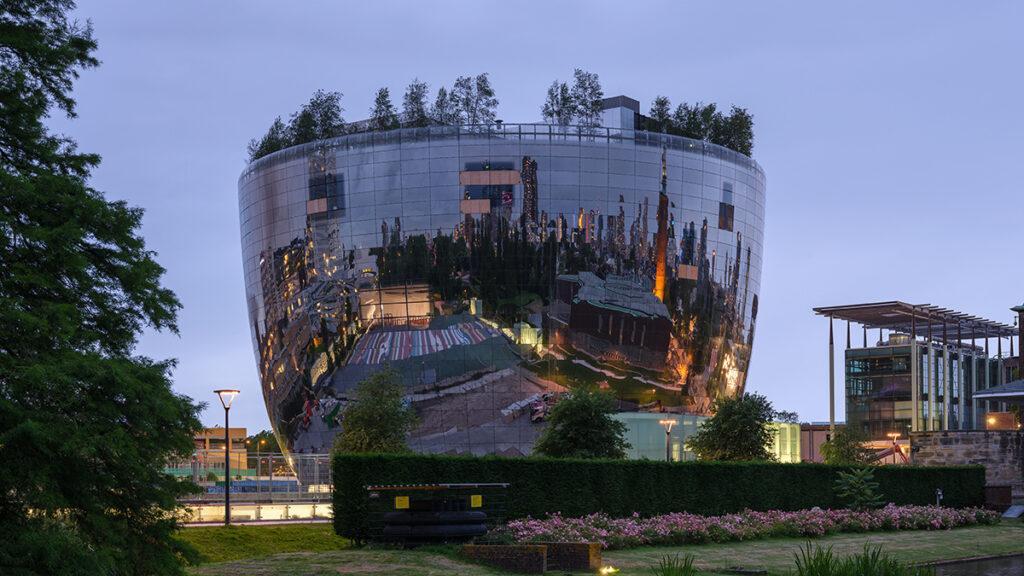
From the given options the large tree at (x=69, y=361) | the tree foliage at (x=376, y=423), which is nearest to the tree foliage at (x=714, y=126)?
the tree foliage at (x=376, y=423)

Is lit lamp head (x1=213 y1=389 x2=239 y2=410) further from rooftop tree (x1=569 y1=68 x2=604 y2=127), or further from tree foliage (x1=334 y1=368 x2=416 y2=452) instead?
rooftop tree (x1=569 y1=68 x2=604 y2=127)

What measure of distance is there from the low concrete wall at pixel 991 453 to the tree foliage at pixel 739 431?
2171 cm

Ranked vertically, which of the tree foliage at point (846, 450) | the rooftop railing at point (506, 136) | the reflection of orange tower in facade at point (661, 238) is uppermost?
the rooftop railing at point (506, 136)

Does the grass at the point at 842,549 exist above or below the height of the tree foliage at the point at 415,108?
below

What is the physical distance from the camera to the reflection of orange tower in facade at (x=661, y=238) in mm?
96375

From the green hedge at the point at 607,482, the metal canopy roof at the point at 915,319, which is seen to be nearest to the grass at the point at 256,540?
the green hedge at the point at 607,482

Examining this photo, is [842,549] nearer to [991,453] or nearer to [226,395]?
[226,395]

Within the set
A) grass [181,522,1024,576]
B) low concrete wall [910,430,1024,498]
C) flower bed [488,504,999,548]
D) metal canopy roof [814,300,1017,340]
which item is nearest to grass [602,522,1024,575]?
grass [181,522,1024,576]

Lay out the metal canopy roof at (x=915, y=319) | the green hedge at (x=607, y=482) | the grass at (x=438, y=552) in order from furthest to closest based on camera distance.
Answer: the metal canopy roof at (x=915, y=319), the green hedge at (x=607, y=482), the grass at (x=438, y=552)

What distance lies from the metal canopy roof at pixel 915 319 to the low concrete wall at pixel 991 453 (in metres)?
43.1

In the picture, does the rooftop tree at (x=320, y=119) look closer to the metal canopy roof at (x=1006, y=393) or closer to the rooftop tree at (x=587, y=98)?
the rooftop tree at (x=587, y=98)

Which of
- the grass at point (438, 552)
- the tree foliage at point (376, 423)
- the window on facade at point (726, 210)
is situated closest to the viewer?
the grass at point (438, 552)

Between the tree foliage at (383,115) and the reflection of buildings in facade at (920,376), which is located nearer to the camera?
the tree foliage at (383,115)

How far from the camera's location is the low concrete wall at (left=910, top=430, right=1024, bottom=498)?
265ft
